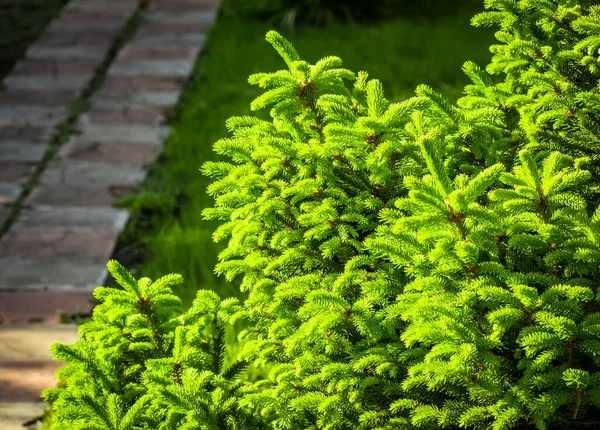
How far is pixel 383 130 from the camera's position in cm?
212

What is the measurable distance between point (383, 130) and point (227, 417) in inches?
33.5

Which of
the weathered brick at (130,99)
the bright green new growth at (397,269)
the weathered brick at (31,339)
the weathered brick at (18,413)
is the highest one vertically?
the bright green new growth at (397,269)

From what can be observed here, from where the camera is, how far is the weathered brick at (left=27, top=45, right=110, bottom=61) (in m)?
6.78

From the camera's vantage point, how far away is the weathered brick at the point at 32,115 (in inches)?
225

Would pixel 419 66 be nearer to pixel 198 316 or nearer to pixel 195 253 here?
pixel 195 253

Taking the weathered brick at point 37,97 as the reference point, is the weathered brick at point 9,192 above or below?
below

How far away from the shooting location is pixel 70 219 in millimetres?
4574

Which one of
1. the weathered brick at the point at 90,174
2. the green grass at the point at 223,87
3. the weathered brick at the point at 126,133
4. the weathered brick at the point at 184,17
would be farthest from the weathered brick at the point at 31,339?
the weathered brick at the point at 184,17

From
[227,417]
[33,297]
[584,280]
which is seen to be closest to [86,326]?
[227,417]

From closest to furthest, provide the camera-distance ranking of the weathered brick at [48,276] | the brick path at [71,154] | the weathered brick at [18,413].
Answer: the weathered brick at [18,413], the brick path at [71,154], the weathered brick at [48,276]

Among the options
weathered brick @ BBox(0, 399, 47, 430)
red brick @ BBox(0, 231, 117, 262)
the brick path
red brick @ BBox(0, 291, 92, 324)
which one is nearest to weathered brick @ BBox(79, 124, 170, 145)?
the brick path

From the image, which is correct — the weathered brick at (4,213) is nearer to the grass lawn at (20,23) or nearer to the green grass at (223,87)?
the green grass at (223,87)

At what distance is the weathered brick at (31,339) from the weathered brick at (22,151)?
179cm

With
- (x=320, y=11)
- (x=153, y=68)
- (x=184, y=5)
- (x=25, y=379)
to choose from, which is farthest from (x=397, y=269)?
(x=184, y=5)
